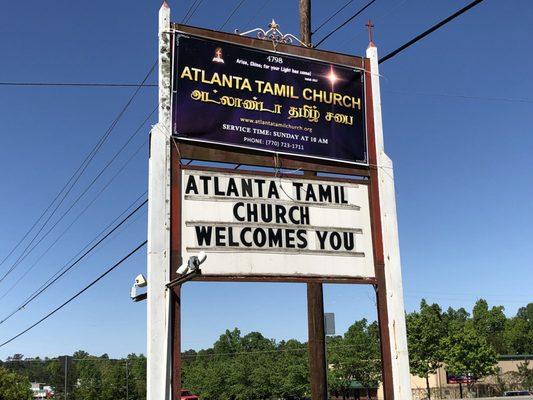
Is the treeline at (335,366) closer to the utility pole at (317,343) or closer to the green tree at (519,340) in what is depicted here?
the green tree at (519,340)

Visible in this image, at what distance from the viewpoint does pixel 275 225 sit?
825 centimetres

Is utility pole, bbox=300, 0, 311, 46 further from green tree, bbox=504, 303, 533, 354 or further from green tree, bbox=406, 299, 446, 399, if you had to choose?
green tree, bbox=504, 303, 533, 354

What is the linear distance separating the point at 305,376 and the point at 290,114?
7519 centimetres

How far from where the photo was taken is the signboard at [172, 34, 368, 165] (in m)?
8.18

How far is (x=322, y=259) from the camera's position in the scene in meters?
8.34

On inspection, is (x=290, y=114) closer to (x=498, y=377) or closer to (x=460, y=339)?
(x=460, y=339)

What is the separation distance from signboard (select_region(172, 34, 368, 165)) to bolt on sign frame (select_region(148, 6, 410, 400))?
4.6 inches

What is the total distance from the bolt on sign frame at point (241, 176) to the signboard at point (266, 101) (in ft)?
A: 0.38

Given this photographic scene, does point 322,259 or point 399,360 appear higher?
point 322,259

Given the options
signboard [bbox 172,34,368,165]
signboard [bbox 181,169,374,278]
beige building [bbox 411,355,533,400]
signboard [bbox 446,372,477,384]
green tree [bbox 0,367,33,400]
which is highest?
signboard [bbox 172,34,368,165]

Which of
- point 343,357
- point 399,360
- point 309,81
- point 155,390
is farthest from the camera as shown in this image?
point 343,357

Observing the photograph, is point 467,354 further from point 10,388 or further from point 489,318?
point 489,318

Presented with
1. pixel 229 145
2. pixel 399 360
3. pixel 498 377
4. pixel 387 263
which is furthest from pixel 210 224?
pixel 498 377

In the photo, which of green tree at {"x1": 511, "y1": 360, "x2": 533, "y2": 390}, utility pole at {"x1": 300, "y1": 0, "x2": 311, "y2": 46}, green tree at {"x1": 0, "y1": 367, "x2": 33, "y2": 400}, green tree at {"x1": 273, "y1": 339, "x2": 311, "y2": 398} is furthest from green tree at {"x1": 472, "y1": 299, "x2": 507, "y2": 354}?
utility pole at {"x1": 300, "y1": 0, "x2": 311, "y2": 46}
